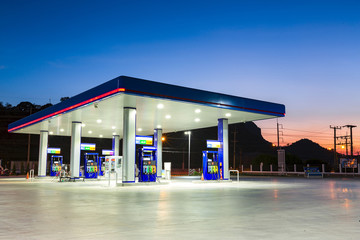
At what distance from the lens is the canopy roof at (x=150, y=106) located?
1809 centimetres

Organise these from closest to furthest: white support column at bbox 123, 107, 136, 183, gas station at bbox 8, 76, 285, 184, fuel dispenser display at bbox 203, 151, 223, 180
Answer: gas station at bbox 8, 76, 285, 184 < white support column at bbox 123, 107, 136, 183 < fuel dispenser display at bbox 203, 151, 223, 180

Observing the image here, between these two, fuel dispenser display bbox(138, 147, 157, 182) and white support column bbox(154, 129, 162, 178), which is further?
white support column bbox(154, 129, 162, 178)

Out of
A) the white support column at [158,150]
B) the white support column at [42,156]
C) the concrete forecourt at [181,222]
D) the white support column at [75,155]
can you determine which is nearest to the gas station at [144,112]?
the white support column at [75,155]

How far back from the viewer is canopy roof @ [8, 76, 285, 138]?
1809cm

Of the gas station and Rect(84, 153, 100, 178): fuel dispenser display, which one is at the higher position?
the gas station

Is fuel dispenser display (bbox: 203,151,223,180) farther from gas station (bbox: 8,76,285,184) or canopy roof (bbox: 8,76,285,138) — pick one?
canopy roof (bbox: 8,76,285,138)

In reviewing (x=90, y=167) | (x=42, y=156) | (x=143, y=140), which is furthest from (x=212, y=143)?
(x=42, y=156)

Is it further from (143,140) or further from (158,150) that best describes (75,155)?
(158,150)

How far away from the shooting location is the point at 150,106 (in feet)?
72.2

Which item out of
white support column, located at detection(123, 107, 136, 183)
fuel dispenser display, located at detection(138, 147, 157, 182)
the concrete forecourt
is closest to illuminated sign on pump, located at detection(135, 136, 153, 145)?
fuel dispenser display, located at detection(138, 147, 157, 182)

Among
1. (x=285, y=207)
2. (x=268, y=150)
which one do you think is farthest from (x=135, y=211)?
(x=268, y=150)

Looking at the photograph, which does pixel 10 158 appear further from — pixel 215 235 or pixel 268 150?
pixel 268 150

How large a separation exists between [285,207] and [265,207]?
0.57 meters

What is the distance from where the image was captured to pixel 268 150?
579ft
